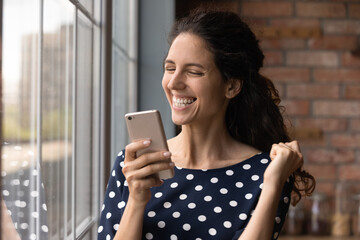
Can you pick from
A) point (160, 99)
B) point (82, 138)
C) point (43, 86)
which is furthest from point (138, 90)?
point (43, 86)

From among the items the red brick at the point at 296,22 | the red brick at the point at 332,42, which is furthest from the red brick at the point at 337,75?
the red brick at the point at 296,22

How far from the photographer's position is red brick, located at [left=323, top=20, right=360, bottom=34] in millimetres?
2824

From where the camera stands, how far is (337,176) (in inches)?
112

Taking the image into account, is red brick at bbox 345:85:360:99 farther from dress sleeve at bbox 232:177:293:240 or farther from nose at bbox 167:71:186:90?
nose at bbox 167:71:186:90

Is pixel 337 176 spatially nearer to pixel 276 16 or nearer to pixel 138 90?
pixel 276 16

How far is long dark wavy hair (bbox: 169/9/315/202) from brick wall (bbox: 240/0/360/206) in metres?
1.60

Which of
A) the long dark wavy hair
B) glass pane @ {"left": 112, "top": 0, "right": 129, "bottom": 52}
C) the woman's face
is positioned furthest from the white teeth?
glass pane @ {"left": 112, "top": 0, "right": 129, "bottom": 52}

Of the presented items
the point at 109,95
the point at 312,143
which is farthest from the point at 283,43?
the point at 109,95

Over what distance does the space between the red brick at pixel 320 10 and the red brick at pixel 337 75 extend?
0.99 ft

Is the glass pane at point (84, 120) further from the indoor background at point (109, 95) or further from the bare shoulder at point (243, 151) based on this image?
the bare shoulder at point (243, 151)

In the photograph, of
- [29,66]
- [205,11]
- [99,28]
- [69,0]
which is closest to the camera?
[29,66]

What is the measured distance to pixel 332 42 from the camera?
2826 mm

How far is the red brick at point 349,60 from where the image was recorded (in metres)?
2.82

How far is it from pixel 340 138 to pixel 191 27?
1970 mm
